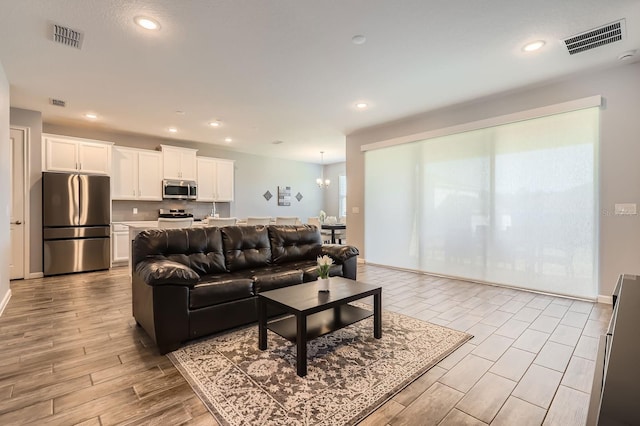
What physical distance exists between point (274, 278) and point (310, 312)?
1.04 meters

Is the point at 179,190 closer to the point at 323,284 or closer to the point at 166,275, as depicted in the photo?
the point at 166,275

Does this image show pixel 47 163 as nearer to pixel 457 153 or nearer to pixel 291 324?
pixel 291 324

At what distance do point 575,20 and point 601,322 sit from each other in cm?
289

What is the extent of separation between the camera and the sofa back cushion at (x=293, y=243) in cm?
390

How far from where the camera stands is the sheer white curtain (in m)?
3.83

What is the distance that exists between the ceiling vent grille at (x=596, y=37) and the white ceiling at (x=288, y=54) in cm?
8

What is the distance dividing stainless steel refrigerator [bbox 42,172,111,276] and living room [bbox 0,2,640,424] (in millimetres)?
192

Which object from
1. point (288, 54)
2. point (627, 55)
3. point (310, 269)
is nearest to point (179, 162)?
point (288, 54)

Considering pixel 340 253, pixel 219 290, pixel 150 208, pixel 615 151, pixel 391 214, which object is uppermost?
pixel 615 151

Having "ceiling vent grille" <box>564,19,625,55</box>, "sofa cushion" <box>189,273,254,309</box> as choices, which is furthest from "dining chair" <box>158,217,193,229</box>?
"ceiling vent grille" <box>564,19,625,55</box>

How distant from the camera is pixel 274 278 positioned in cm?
303

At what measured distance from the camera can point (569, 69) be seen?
141 inches

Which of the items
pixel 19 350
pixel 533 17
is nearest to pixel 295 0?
pixel 533 17

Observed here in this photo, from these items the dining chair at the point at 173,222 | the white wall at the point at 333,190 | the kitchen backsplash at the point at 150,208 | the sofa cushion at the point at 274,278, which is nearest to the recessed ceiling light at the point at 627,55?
the sofa cushion at the point at 274,278
